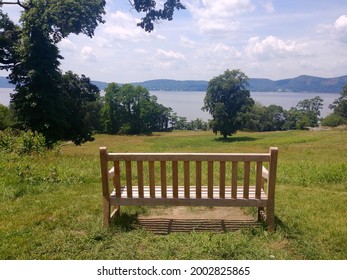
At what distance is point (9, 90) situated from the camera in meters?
26.7

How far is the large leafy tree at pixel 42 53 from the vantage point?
20.4 meters

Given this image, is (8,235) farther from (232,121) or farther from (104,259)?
(232,121)

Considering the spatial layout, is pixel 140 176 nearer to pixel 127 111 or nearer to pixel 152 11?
pixel 152 11

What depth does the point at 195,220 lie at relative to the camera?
18.0ft

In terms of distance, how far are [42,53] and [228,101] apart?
34.4m

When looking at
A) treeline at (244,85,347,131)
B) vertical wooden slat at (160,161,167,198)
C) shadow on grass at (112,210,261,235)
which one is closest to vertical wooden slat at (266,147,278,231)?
shadow on grass at (112,210,261,235)

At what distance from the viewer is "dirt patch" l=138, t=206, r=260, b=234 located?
5066mm

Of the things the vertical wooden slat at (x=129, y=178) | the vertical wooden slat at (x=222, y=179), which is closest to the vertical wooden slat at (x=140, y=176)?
the vertical wooden slat at (x=129, y=178)

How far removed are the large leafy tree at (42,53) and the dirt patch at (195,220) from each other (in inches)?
694

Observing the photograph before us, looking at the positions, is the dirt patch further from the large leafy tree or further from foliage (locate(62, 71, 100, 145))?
foliage (locate(62, 71, 100, 145))

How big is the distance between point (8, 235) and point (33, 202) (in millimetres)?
1711

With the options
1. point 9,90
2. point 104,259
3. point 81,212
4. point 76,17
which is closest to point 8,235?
point 81,212

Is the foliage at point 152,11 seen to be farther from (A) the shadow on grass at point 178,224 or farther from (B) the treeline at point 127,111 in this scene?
(B) the treeline at point 127,111

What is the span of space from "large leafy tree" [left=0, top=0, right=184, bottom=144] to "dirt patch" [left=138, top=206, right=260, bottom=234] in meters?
17.6
